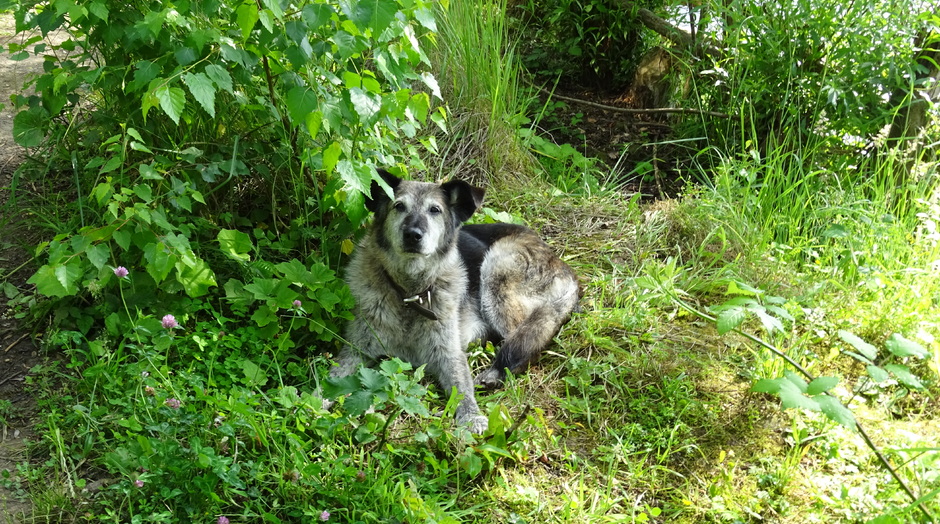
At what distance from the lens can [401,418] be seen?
11.8 feet

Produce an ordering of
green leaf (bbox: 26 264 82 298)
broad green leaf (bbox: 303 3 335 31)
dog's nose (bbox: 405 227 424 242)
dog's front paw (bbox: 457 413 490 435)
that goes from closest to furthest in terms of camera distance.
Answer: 1. broad green leaf (bbox: 303 3 335 31)
2. green leaf (bbox: 26 264 82 298)
3. dog's front paw (bbox: 457 413 490 435)
4. dog's nose (bbox: 405 227 424 242)

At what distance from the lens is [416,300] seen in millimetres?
4125

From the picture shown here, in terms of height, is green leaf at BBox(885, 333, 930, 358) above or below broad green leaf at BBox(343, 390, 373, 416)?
above

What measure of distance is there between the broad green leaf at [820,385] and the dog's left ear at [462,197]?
82.7 inches

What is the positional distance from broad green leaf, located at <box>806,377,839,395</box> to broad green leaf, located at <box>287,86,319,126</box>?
89.6 inches

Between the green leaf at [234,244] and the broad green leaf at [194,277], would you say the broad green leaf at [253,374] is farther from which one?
the green leaf at [234,244]

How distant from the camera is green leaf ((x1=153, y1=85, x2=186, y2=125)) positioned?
3.08m

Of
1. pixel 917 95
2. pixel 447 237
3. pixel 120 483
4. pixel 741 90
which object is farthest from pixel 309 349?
pixel 917 95

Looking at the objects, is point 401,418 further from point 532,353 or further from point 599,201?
point 599,201

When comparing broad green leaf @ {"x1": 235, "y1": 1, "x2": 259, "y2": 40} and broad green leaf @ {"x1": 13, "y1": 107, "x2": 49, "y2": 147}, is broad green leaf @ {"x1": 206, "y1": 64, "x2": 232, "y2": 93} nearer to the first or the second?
broad green leaf @ {"x1": 235, "y1": 1, "x2": 259, "y2": 40}

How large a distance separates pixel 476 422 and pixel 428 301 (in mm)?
800

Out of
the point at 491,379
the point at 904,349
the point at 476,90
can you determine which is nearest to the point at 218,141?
the point at 491,379

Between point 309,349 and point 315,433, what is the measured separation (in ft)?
2.38

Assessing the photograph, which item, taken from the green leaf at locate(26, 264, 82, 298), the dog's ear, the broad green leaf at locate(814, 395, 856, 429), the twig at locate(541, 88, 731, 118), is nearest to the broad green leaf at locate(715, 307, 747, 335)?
the broad green leaf at locate(814, 395, 856, 429)
